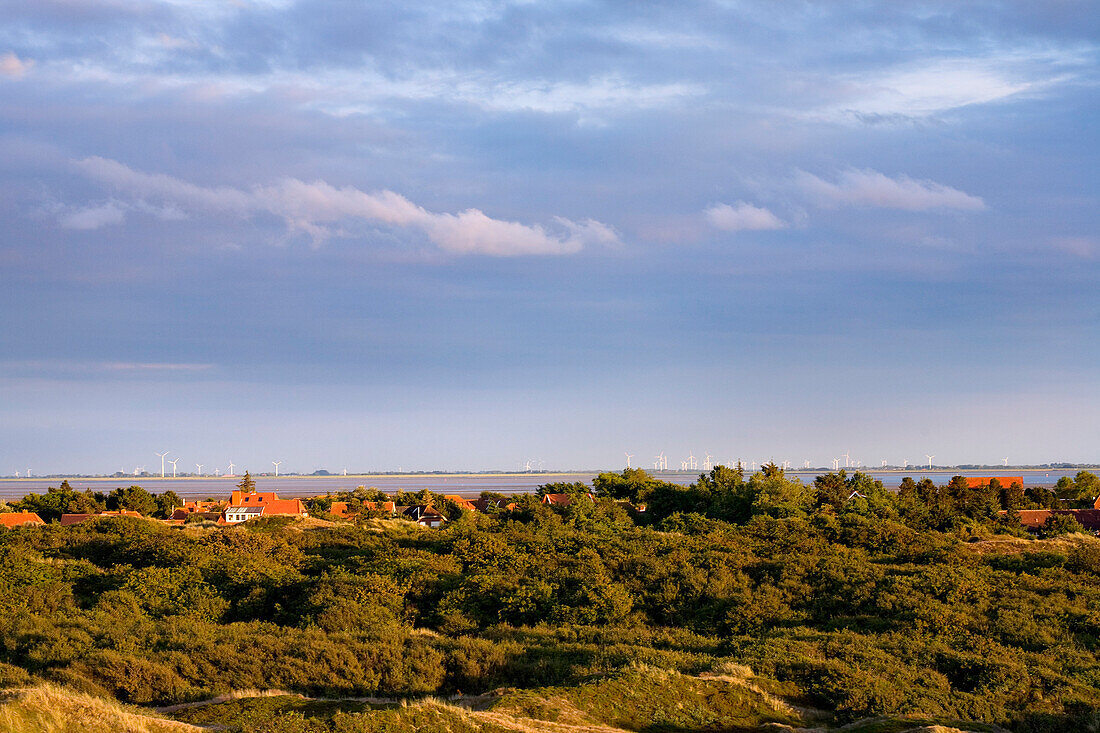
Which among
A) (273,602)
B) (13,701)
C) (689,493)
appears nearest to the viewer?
(13,701)

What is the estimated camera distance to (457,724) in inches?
608

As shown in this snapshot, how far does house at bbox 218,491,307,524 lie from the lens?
8119cm

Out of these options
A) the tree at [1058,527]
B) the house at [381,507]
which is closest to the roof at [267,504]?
the house at [381,507]

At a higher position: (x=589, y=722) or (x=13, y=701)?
(x=13, y=701)

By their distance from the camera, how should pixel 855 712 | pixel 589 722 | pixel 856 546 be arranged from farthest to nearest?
1. pixel 856 546
2. pixel 855 712
3. pixel 589 722

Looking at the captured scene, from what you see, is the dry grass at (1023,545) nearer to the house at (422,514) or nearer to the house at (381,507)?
the house at (422,514)

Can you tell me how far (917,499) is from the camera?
67.5m

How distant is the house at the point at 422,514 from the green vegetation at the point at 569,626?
2703 centimetres

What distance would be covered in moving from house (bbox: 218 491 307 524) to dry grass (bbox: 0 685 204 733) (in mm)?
65499

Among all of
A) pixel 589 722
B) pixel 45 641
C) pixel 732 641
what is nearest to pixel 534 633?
pixel 732 641

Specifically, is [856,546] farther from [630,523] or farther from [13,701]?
[13,701]

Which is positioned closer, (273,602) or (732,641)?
(732,641)

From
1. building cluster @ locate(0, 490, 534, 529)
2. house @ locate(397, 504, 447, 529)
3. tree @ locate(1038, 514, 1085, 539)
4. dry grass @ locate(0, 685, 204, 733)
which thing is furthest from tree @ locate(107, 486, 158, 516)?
dry grass @ locate(0, 685, 204, 733)

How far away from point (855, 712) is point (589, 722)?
5.57m
